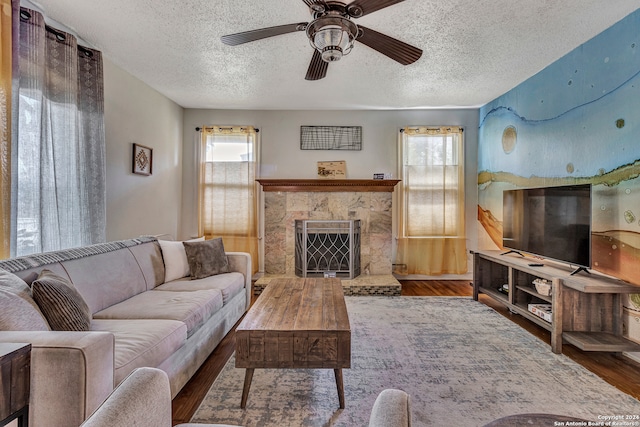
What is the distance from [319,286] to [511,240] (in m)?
2.26

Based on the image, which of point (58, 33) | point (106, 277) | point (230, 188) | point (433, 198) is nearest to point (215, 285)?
point (106, 277)

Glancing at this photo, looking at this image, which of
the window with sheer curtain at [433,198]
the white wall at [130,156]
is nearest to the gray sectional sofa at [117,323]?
the white wall at [130,156]

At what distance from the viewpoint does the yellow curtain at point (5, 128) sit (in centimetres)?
181

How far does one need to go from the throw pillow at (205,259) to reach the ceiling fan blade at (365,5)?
234cm

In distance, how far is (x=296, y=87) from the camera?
364 cm

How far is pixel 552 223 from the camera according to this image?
270 centimetres

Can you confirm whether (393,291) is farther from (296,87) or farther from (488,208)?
(296,87)

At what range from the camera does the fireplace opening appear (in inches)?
164

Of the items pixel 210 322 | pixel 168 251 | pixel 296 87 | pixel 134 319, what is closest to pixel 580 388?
pixel 210 322

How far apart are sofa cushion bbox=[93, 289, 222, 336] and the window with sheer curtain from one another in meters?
3.10

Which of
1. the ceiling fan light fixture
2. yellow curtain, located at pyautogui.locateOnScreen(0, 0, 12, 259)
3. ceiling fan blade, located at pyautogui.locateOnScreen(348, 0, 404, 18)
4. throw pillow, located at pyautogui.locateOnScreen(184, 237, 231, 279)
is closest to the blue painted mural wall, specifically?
ceiling fan blade, located at pyautogui.locateOnScreen(348, 0, 404, 18)

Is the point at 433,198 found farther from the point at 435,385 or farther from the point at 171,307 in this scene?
the point at 171,307

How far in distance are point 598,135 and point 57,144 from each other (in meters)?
4.41

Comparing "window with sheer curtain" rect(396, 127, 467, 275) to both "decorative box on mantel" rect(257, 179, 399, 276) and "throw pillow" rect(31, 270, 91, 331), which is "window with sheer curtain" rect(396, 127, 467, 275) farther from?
"throw pillow" rect(31, 270, 91, 331)
